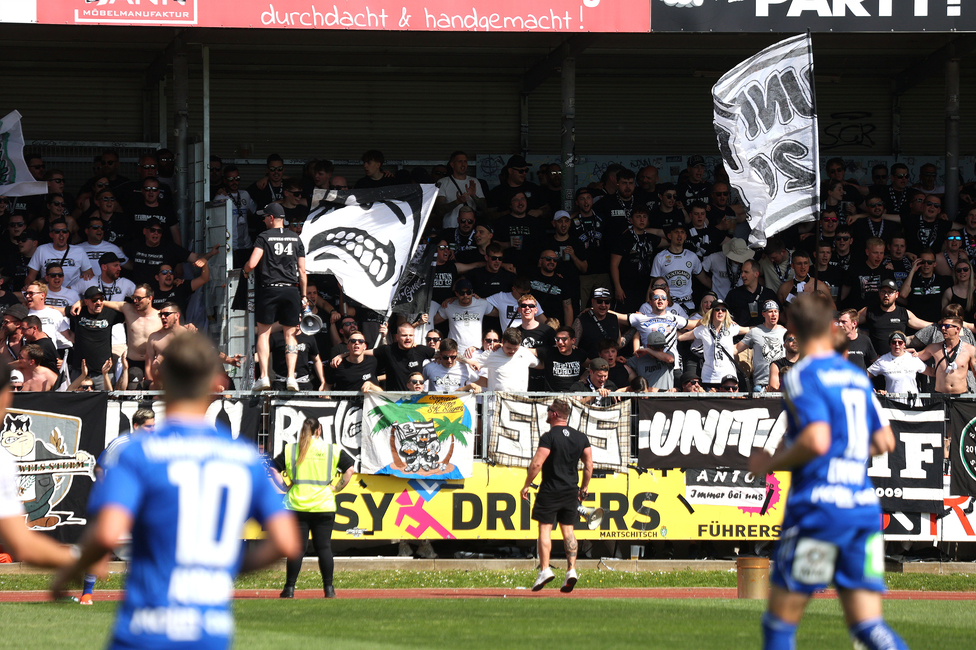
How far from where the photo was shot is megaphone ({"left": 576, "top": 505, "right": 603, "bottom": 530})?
13688mm

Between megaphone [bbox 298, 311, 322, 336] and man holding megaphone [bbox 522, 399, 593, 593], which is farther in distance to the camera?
megaphone [bbox 298, 311, 322, 336]

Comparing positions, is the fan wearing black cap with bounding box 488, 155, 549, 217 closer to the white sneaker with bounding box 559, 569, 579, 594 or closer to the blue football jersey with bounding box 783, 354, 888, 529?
the white sneaker with bounding box 559, 569, 579, 594

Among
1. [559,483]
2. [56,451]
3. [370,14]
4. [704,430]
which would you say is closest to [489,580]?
[559,483]

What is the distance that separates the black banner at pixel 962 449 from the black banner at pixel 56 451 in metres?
10.6

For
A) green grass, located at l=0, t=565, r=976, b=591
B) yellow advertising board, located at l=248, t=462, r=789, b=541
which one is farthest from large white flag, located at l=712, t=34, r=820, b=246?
green grass, located at l=0, t=565, r=976, b=591

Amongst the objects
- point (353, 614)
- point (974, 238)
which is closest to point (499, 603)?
point (353, 614)

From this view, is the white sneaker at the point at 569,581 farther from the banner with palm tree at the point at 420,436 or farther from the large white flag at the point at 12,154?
the large white flag at the point at 12,154

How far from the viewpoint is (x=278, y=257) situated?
1480 cm

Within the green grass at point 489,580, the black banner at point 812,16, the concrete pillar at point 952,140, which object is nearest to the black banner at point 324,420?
the green grass at point 489,580

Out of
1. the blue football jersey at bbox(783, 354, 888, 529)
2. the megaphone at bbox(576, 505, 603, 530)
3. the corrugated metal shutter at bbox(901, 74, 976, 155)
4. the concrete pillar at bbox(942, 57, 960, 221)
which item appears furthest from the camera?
the corrugated metal shutter at bbox(901, 74, 976, 155)

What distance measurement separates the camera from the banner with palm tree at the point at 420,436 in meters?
15.1

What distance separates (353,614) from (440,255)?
6.94 metres

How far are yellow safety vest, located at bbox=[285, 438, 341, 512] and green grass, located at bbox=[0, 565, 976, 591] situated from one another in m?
1.98

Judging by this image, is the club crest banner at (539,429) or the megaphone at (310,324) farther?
the megaphone at (310,324)
